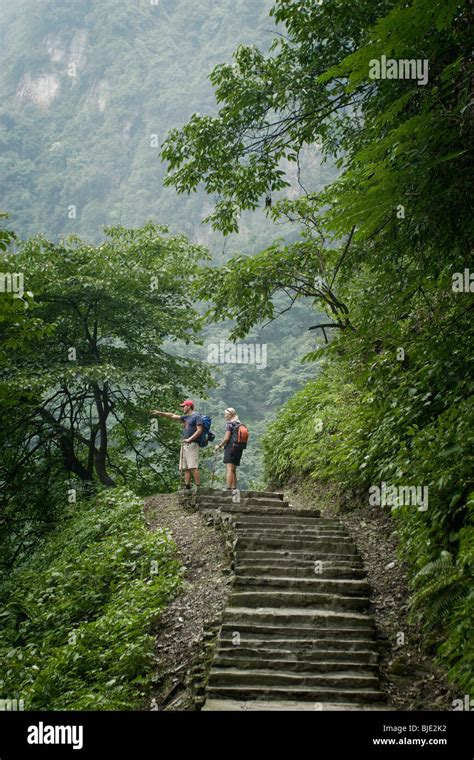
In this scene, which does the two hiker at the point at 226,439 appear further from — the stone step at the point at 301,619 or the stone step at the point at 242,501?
the stone step at the point at 301,619

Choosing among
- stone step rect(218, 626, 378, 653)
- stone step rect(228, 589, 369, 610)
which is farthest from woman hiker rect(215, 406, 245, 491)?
stone step rect(218, 626, 378, 653)

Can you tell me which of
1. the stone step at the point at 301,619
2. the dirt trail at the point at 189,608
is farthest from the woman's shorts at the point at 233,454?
the stone step at the point at 301,619

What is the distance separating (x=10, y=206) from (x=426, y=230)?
93.2 m

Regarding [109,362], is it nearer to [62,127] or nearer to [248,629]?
[248,629]

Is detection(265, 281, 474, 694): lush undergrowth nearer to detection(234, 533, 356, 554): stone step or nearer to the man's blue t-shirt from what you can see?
detection(234, 533, 356, 554): stone step

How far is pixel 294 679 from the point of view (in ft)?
17.8

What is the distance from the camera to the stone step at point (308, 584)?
6.62 metres

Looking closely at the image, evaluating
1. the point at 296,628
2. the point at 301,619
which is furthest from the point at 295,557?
the point at 296,628

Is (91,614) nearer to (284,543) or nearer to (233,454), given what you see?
(284,543)

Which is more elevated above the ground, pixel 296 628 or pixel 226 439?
pixel 226 439

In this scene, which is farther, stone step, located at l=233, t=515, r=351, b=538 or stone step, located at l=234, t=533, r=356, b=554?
stone step, located at l=233, t=515, r=351, b=538

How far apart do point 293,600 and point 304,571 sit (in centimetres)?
55

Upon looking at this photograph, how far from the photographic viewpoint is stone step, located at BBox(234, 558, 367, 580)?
693cm

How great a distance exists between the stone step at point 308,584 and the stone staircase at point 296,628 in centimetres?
1
